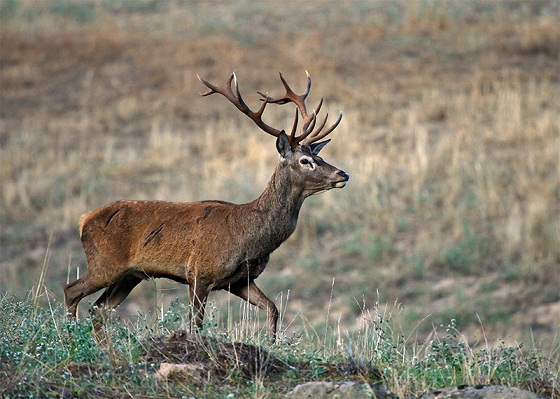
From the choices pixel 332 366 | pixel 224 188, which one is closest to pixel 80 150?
pixel 224 188

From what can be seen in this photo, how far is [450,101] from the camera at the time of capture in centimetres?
2202

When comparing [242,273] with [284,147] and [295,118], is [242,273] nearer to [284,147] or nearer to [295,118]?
[284,147]

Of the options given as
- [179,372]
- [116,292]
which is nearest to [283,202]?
[116,292]

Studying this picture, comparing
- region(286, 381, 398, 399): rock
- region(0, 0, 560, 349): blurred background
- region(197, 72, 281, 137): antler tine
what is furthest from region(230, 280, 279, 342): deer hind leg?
region(0, 0, 560, 349): blurred background

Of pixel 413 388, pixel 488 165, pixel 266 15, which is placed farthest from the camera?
pixel 266 15

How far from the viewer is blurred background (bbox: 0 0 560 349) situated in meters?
16.7

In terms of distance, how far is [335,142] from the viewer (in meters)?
20.6

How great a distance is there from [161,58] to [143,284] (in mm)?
10421

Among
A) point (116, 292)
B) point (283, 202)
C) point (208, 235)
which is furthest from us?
point (116, 292)

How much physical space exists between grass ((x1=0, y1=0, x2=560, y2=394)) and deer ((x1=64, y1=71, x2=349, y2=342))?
331cm

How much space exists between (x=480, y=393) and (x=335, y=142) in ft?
48.1

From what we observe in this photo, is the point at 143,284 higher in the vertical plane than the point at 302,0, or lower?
lower

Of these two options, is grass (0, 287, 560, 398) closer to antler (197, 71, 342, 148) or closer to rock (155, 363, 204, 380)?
rock (155, 363, 204, 380)

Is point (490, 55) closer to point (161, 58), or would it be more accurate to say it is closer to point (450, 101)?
point (450, 101)
